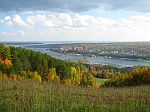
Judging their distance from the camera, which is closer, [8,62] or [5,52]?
[8,62]


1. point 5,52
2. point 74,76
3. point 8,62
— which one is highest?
point 5,52

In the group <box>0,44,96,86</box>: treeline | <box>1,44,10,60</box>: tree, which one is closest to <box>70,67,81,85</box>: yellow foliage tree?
<box>0,44,96,86</box>: treeline

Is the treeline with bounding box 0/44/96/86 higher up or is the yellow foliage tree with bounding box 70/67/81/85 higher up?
the treeline with bounding box 0/44/96/86

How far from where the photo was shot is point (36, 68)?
91.2 m

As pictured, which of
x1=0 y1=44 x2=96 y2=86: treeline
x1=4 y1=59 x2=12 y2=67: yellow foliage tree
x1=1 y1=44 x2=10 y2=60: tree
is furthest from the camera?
x1=1 y1=44 x2=10 y2=60: tree

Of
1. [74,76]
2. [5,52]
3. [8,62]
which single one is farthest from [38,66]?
[74,76]

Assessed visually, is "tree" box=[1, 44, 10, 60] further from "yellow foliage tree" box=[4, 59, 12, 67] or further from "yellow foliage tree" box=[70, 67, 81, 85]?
"yellow foliage tree" box=[70, 67, 81, 85]

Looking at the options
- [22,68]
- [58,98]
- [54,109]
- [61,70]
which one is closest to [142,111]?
[54,109]

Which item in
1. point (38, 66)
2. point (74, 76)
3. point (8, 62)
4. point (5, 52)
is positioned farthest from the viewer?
point (74, 76)

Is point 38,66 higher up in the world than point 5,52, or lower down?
lower down

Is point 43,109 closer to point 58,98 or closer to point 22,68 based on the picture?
point 58,98

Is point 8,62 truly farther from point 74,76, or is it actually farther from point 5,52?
point 74,76

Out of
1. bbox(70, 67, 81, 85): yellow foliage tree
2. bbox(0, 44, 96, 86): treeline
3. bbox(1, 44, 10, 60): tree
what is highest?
bbox(1, 44, 10, 60): tree

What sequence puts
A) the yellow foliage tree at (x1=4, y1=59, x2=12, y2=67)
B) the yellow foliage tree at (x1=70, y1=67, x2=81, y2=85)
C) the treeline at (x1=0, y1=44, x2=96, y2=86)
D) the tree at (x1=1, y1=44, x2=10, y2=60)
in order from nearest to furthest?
the yellow foliage tree at (x1=4, y1=59, x2=12, y2=67) < the treeline at (x1=0, y1=44, x2=96, y2=86) < the tree at (x1=1, y1=44, x2=10, y2=60) < the yellow foliage tree at (x1=70, y1=67, x2=81, y2=85)
